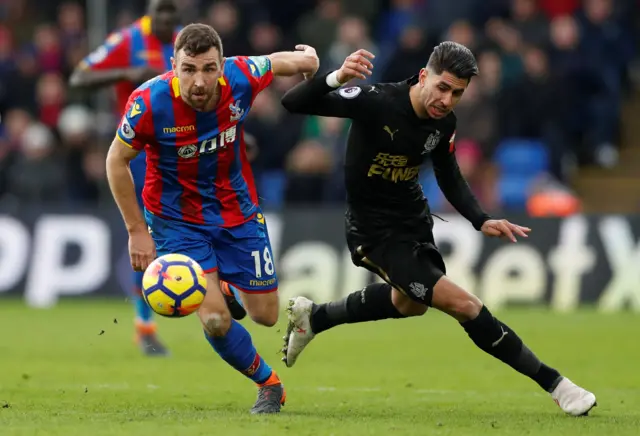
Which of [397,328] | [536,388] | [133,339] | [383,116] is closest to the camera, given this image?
[383,116]

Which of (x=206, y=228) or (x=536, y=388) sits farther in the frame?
(x=536, y=388)

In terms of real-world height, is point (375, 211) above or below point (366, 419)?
above

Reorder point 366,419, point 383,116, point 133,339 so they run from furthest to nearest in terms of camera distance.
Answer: point 133,339 < point 383,116 < point 366,419

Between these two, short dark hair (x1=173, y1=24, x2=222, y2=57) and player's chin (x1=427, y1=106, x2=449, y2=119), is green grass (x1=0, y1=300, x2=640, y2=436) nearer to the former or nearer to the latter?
player's chin (x1=427, y1=106, x2=449, y2=119)

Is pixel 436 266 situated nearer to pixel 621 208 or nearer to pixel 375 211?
pixel 375 211

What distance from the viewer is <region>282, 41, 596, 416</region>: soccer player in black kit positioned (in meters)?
7.85

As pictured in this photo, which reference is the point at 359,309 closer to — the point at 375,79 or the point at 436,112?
the point at 436,112

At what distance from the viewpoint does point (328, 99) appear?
803 cm

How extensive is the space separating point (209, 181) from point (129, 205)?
67 centimetres

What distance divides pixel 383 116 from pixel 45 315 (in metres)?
8.79

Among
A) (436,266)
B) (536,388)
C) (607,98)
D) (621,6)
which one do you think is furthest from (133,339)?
(621,6)

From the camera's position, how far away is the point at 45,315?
15891 mm

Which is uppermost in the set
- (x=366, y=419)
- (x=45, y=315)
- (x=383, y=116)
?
(x=383, y=116)

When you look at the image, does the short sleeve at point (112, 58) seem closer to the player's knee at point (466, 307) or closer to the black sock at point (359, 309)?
the black sock at point (359, 309)
